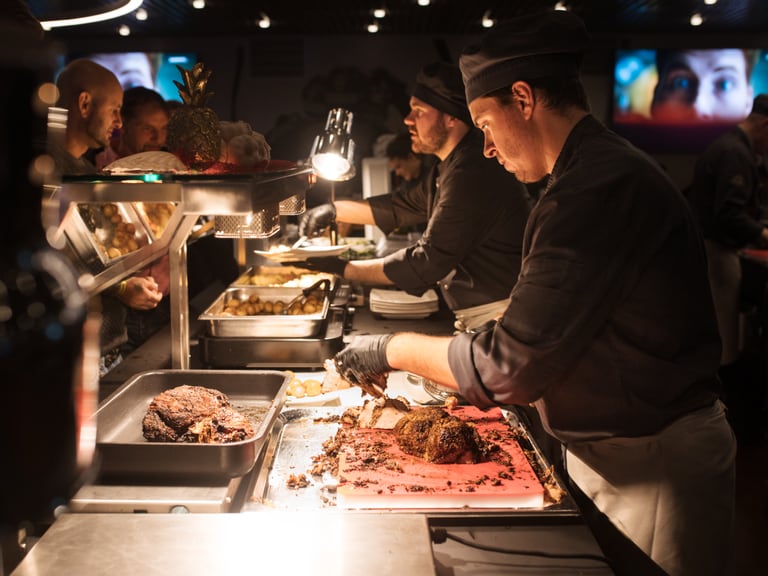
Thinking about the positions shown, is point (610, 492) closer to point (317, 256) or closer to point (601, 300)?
point (601, 300)

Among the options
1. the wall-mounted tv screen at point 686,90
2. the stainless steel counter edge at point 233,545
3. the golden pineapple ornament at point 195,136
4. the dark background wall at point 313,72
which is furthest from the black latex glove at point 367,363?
the wall-mounted tv screen at point 686,90

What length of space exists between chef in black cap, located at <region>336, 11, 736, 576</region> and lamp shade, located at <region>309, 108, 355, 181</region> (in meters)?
1.22

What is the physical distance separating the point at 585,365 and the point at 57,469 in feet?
3.94

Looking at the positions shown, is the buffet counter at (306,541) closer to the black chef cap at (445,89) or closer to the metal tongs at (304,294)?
the metal tongs at (304,294)

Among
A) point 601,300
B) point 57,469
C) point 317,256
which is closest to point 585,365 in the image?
point 601,300

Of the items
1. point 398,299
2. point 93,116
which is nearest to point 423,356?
point 398,299

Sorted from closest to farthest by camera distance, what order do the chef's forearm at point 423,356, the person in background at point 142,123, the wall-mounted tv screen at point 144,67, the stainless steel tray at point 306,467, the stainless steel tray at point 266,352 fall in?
the stainless steel tray at point 306,467 < the chef's forearm at point 423,356 < the stainless steel tray at point 266,352 < the person in background at point 142,123 < the wall-mounted tv screen at point 144,67

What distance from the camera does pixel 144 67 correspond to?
9008 millimetres

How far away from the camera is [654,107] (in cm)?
898

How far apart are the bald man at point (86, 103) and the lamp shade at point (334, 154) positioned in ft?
3.40

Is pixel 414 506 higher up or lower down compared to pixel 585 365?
lower down

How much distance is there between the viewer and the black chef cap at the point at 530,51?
162 centimetres

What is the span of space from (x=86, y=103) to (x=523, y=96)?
2.31 metres

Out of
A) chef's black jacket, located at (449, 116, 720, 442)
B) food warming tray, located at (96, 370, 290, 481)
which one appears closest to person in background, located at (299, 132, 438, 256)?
food warming tray, located at (96, 370, 290, 481)
